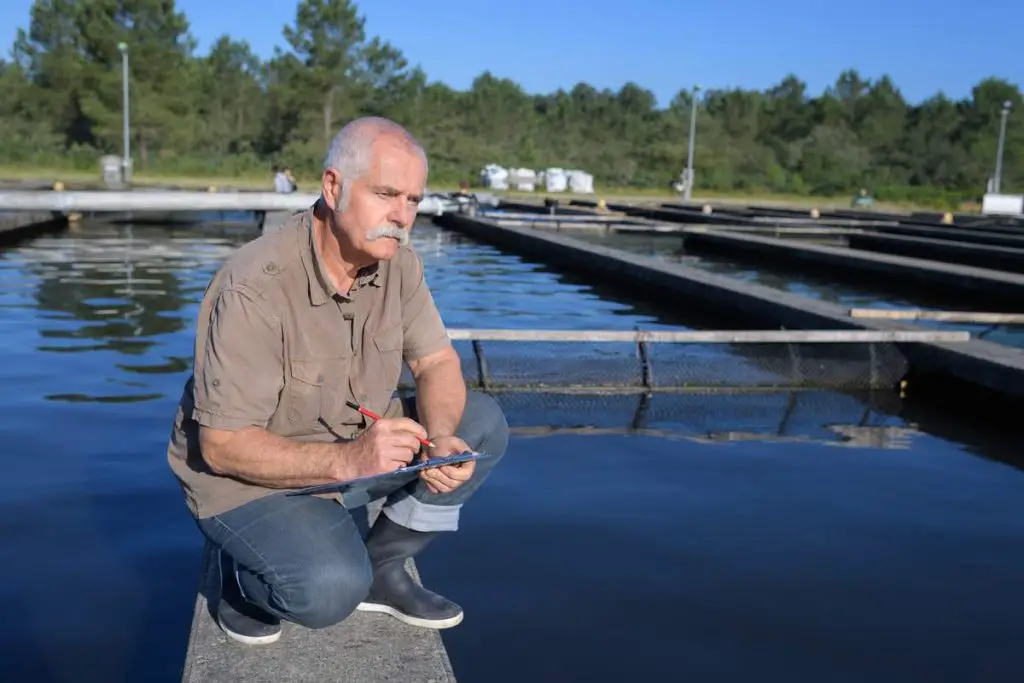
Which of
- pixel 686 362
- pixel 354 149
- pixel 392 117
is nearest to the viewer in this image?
pixel 354 149

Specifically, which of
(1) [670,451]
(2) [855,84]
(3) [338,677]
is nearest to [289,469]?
(3) [338,677]

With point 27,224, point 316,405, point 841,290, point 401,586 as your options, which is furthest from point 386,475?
point 27,224

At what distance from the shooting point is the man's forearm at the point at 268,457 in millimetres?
2738

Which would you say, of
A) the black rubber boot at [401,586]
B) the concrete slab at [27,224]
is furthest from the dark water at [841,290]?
the concrete slab at [27,224]

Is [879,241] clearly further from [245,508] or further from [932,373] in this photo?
[245,508]

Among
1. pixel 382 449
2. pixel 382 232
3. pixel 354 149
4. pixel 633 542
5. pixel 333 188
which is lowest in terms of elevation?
pixel 633 542

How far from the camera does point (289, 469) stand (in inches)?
109

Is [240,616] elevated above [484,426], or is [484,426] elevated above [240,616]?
[484,426]

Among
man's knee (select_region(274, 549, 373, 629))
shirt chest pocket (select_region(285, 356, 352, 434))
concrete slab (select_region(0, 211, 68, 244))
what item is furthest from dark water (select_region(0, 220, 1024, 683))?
concrete slab (select_region(0, 211, 68, 244))

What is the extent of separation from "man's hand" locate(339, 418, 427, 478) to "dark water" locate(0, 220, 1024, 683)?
1.10 m

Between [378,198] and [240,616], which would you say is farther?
[240,616]

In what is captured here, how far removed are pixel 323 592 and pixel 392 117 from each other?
2885 inches

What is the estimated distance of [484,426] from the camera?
328 centimetres

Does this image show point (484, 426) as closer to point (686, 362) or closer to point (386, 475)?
point (386, 475)
